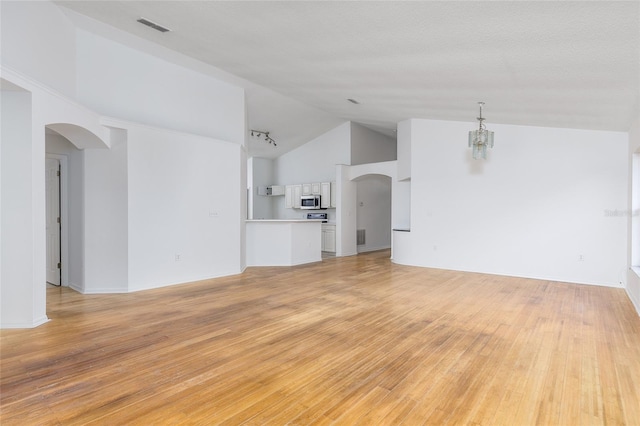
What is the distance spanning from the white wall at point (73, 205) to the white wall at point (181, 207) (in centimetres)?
74

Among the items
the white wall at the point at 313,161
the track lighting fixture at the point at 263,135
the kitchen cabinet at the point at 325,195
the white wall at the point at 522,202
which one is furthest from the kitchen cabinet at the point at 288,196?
the white wall at the point at 522,202

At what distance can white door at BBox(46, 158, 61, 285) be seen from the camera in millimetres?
5598

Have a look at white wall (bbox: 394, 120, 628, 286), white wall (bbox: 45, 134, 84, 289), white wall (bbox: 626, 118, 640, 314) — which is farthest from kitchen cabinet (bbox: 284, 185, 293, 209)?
white wall (bbox: 626, 118, 640, 314)

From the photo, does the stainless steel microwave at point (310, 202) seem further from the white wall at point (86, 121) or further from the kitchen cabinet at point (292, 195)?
the white wall at point (86, 121)

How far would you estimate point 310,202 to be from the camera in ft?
34.3

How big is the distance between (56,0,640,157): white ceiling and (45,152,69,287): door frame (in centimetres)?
237

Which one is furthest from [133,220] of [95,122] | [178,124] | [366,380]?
[366,380]

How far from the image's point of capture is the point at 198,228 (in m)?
6.06

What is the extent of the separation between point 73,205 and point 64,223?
40cm

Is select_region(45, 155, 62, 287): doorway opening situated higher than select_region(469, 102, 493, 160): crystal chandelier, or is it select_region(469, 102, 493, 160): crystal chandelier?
select_region(469, 102, 493, 160): crystal chandelier

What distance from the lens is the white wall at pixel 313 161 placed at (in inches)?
398

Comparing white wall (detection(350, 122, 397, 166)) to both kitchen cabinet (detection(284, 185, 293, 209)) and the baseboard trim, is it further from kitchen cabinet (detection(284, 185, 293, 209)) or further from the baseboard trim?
the baseboard trim

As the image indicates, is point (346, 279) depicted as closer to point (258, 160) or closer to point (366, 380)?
point (366, 380)

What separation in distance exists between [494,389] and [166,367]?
2451 mm
